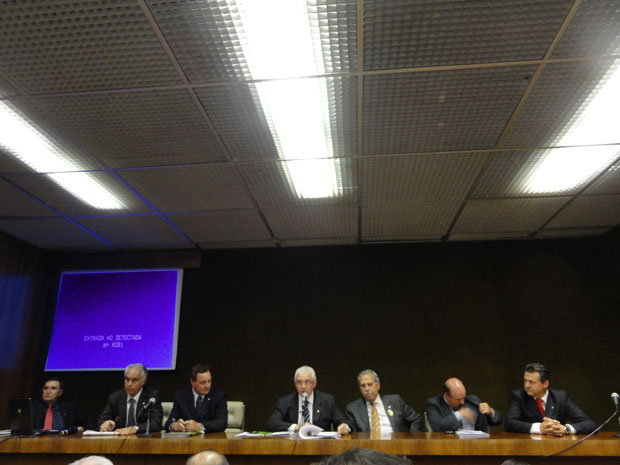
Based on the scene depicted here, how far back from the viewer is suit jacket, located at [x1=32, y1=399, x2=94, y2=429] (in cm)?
448

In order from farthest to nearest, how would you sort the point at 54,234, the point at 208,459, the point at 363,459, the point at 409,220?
the point at 54,234 → the point at 409,220 → the point at 208,459 → the point at 363,459

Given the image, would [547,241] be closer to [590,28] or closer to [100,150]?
[590,28]

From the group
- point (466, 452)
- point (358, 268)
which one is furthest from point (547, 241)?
point (466, 452)

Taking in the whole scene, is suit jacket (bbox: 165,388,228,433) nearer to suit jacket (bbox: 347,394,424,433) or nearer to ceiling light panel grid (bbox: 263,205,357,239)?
suit jacket (bbox: 347,394,424,433)

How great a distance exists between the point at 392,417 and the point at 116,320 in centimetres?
338

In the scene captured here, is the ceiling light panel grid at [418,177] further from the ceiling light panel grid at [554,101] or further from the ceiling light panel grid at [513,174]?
the ceiling light panel grid at [554,101]

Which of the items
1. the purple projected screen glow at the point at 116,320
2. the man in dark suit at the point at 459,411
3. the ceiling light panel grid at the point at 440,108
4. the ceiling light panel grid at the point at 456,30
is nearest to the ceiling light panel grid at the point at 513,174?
the ceiling light panel grid at the point at 440,108

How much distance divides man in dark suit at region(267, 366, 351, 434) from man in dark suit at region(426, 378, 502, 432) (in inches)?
30.5

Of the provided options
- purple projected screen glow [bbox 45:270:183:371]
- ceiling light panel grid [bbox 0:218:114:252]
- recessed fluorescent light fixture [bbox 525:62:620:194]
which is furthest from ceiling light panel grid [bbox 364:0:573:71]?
purple projected screen glow [bbox 45:270:183:371]

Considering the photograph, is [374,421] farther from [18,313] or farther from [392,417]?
[18,313]

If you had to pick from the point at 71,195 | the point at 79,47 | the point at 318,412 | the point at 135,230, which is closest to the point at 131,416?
the point at 318,412

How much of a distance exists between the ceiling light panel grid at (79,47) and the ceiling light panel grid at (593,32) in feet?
6.89

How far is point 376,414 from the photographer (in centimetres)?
409

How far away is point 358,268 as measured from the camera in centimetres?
564
